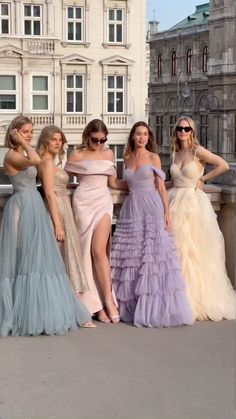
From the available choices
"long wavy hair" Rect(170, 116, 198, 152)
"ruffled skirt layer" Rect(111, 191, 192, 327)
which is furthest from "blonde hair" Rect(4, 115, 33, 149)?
"long wavy hair" Rect(170, 116, 198, 152)

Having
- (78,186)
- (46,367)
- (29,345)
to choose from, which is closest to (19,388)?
(46,367)

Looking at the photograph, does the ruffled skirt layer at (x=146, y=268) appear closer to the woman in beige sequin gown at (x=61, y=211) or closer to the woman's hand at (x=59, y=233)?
the woman in beige sequin gown at (x=61, y=211)

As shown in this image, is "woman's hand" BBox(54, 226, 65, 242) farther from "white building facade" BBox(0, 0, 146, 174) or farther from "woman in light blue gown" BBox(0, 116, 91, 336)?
"white building facade" BBox(0, 0, 146, 174)

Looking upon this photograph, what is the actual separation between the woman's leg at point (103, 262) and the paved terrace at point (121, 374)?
0.62 feet

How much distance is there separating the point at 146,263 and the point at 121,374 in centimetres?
139

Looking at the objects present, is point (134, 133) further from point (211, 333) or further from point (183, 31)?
point (183, 31)

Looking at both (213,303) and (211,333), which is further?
(213,303)

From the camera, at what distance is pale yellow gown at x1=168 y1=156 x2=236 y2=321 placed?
242 inches

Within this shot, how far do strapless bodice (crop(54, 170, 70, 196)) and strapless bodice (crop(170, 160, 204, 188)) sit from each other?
0.89 metres

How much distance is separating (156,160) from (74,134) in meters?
28.6

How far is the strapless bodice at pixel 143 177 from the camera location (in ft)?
19.8

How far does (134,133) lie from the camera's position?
6121mm

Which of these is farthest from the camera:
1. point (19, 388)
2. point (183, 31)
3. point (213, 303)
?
point (183, 31)

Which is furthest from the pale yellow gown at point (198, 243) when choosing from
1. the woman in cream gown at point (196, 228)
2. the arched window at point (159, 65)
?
the arched window at point (159, 65)
